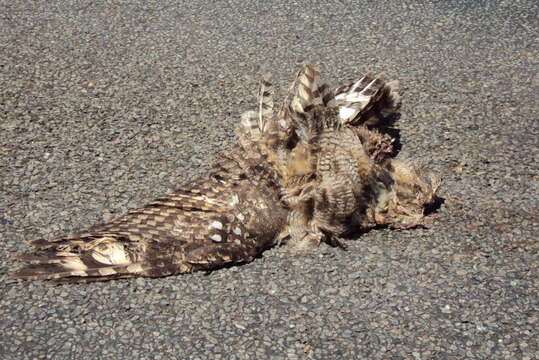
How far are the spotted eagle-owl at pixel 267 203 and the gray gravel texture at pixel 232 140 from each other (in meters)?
0.12

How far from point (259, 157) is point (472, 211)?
4.79 ft

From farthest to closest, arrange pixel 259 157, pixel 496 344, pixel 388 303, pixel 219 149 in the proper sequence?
pixel 219 149 → pixel 259 157 → pixel 388 303 → pixel 496 344

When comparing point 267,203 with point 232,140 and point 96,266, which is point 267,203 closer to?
point 96,266

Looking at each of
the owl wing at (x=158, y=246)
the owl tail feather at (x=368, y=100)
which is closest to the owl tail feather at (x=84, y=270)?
the owl wing at (x=158, y=246)

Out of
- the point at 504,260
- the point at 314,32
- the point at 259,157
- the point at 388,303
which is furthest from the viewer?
the point at 314,32

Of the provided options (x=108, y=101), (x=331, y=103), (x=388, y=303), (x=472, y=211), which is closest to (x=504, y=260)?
(x=472, y=211)

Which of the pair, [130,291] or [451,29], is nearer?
[130,291]

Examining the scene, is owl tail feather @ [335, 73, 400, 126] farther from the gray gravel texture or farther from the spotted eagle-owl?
the gray gravel texture

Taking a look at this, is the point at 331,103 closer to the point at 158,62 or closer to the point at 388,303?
the point at 388,303

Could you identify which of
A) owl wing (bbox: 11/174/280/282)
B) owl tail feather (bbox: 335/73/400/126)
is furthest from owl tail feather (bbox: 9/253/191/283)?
owl tail feather (bbox: 335/73/400/126)

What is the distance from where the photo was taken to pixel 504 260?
4234 mm

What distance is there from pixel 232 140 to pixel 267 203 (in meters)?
1.29

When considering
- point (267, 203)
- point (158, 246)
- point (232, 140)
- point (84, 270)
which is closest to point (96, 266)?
point (84, 270)

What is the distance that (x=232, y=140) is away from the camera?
554cm
